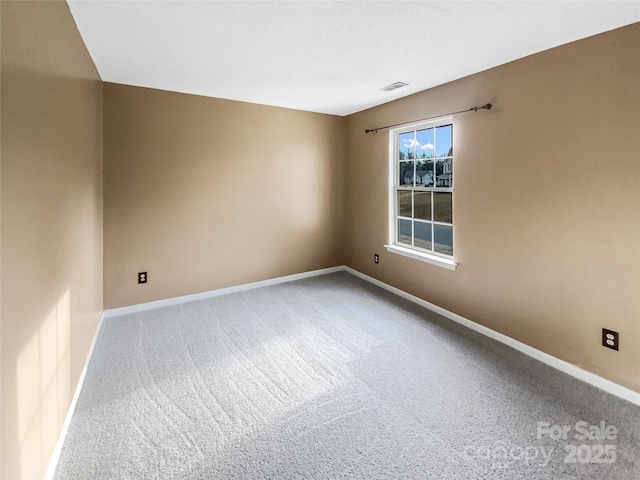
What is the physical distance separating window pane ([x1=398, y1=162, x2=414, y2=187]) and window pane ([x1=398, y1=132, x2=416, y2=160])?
0.08 metres

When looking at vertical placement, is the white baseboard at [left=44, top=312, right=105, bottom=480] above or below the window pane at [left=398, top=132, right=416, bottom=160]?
below

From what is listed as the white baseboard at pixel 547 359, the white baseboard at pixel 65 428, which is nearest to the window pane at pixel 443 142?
the white baseboard at pixel 547 359

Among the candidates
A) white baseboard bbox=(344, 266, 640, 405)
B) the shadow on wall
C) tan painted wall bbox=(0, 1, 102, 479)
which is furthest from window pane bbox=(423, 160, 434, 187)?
the shadow on wall

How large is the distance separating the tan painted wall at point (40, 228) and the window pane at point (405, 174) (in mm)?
3183

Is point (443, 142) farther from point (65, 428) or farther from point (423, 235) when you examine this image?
point (65, 428)

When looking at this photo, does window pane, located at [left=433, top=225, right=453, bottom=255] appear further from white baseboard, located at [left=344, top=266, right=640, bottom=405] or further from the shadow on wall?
the shadow on wall

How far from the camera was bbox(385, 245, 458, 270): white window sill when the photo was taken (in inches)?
132

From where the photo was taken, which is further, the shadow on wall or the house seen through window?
the house seen through window

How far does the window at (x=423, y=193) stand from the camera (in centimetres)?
343

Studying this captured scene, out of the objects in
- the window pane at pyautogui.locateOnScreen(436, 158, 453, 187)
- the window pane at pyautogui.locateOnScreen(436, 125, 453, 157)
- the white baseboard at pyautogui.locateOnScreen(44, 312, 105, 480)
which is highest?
the window pane at pyautogui.locateOnScreen(436, 125, 453, 157)

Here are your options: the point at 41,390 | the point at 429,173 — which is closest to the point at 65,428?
the point at 41,390

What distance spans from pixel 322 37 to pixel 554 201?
2054mm

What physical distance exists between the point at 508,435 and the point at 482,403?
27 centimetres

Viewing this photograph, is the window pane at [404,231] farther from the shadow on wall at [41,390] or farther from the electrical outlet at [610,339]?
the shadow on wall at [41,390]
